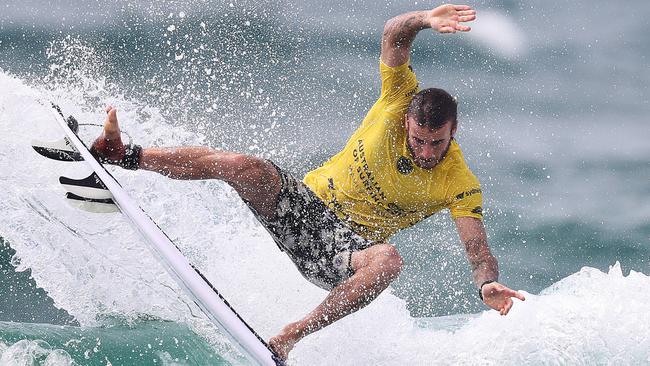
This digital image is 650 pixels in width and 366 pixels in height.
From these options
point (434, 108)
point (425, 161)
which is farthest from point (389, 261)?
point (434, 108)

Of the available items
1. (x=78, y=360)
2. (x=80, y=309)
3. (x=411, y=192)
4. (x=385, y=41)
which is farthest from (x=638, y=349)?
(x=80, y=309)

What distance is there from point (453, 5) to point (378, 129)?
1.07 metres

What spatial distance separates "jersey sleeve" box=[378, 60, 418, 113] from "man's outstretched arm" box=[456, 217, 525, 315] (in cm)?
100

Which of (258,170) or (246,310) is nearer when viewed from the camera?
(258,170)

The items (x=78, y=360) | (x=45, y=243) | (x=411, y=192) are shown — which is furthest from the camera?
(x=45, y=243)

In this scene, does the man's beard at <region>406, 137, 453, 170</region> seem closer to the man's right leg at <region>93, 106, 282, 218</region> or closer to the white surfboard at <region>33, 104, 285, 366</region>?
the man's right leg at <region>93, 106, 282, 218</region>

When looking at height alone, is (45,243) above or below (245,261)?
above

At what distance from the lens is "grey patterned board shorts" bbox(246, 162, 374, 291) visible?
Answer: 525 centimetres

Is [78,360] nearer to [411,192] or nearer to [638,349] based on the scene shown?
[411,192]

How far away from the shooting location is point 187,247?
28.1 ft

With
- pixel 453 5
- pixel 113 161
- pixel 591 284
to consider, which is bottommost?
pixel 591 284

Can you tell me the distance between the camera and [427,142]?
5.02 meters

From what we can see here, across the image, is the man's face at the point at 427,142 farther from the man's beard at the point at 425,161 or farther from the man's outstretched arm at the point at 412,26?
the man's outstretched arm at the point at 412,26

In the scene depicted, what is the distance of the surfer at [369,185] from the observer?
4.86m
